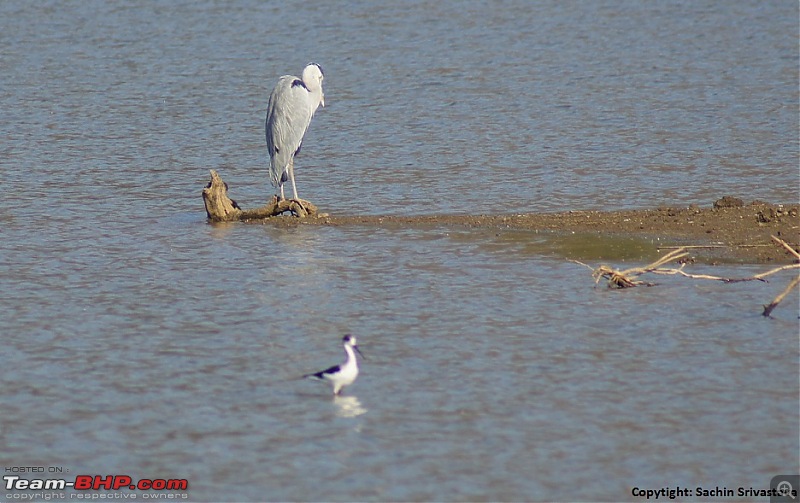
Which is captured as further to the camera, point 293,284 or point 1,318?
point 293,284

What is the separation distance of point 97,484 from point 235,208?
21.5 ft

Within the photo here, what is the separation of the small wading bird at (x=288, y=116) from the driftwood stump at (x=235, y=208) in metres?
1.05

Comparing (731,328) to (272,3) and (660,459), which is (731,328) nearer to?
(660,459)

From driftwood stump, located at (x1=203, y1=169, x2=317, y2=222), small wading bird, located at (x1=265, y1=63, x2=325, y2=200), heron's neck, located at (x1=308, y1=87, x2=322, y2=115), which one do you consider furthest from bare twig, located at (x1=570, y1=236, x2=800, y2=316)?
heron's neck, located at (x1=308, y1=87, x2=322, y2=115)

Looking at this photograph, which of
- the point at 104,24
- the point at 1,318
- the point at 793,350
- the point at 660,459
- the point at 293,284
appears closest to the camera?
the point at 660,459

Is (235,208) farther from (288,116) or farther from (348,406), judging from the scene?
(348,406)

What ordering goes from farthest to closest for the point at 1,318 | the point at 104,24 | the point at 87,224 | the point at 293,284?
the point at 104,24, the point at 87,224, the point at 293,284, the point at 1,318

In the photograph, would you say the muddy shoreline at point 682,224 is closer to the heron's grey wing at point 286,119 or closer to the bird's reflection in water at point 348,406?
the heron's grey wing at point 286,119

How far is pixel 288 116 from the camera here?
14258 millimetres

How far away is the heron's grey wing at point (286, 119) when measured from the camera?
14.2 meters

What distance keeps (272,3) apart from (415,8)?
3.59 m

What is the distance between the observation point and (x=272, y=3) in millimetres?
30781

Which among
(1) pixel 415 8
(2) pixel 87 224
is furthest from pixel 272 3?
(2) pixel 87 224

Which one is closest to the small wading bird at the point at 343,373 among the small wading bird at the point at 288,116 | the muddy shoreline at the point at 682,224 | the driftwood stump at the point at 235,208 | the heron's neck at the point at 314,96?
the muddy shoreline at the point at 682,224
